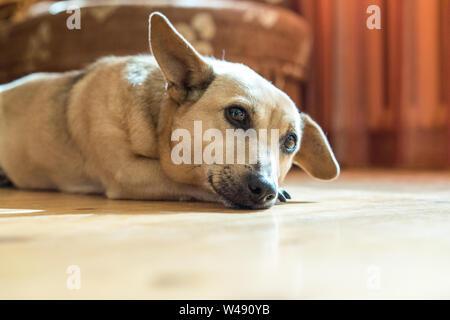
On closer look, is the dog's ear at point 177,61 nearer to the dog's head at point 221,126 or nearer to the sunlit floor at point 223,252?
the dog's head at point 221,126

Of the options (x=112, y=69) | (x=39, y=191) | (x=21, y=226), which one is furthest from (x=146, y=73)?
(x=21, y=226)

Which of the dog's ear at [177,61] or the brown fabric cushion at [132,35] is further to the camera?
the brown fabric cushion at [132,35]

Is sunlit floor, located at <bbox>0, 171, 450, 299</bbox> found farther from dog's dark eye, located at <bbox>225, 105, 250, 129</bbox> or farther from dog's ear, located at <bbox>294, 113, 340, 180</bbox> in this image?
dog's ear, located at <bbox>294, 113, 340, 180</bbox>

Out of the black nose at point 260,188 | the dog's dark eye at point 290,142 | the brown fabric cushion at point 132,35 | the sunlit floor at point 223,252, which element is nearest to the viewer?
the sunlit floor at point 223,252

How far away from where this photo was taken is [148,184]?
1768 millimetres

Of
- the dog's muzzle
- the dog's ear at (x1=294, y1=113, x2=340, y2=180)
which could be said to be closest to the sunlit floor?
the dog's muzzle

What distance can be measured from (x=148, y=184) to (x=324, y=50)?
3178mm

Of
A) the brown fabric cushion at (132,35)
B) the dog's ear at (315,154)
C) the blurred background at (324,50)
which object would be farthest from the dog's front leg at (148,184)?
the blurred background at (324,50)

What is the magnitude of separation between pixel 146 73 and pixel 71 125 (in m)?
0.43

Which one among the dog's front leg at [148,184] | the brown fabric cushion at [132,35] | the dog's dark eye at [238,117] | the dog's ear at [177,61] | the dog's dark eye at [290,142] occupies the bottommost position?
the dog's front leg at [148,184]

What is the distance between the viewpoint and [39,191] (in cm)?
220

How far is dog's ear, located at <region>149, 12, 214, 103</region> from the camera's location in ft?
5.24

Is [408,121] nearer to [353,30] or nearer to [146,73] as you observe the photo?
[353,30]

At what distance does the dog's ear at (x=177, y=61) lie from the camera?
160cm
